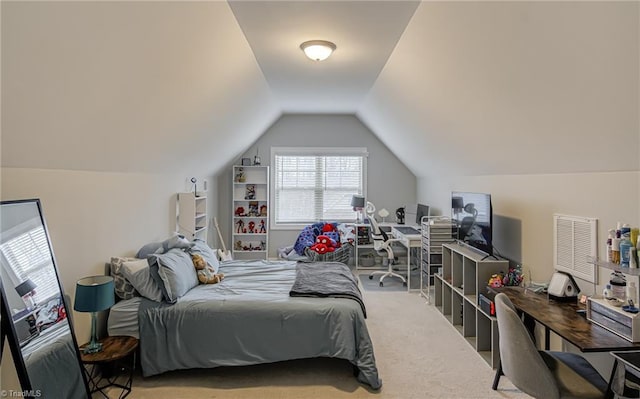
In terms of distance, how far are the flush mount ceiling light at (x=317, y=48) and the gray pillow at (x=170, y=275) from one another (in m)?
2.13

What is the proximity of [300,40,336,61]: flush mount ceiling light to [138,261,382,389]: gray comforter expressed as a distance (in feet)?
7.02

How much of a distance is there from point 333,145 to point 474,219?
3622 mm

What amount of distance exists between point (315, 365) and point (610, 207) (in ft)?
7.88

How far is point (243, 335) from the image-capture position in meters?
2.75

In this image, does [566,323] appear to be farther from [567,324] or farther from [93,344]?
[93,344]

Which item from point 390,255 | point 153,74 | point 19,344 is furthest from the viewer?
point 390,255

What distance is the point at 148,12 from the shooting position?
191 cm

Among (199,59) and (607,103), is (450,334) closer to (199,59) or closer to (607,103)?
(607,103)

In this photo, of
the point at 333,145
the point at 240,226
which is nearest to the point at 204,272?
the point at 240,226

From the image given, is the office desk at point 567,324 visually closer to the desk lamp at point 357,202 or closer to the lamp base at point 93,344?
the lamp base at point 93,344

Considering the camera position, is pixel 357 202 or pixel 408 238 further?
pixel 357 202

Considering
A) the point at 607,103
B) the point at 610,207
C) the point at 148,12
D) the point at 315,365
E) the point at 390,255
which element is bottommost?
the point at 315,365

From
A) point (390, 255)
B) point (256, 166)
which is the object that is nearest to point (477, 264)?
point (390, 255)

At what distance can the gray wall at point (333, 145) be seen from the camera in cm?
682
